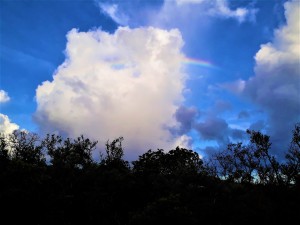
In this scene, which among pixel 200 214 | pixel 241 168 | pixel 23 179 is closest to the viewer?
pixel 200 214

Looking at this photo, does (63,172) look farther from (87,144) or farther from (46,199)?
(87,144)

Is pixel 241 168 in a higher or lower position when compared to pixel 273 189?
higher

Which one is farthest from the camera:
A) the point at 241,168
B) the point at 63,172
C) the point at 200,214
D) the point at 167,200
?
the point at 241,168

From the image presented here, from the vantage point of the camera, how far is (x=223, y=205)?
917 inches

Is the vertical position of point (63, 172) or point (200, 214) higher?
point (63, 172)

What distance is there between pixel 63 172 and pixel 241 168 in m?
47.2

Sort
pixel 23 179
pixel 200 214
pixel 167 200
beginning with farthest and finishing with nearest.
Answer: pixel 23 179
pixel 200 214
pixel 167 200

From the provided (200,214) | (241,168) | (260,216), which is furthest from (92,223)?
(241,168)

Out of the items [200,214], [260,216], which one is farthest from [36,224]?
[260,216]

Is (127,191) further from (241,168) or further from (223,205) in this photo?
(241,168)

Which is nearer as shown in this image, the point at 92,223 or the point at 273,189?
the point at 92,223

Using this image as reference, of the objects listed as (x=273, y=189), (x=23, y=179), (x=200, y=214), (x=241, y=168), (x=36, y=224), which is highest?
(x=241, y=168)

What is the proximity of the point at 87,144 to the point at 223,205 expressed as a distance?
196 ft

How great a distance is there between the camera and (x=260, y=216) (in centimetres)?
2162
